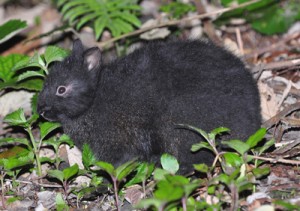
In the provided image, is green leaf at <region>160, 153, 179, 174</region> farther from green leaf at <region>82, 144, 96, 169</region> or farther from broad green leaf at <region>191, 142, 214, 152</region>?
green leaf at <region>82, 144, 96, 169</region>

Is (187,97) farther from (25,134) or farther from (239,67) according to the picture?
(25,134)

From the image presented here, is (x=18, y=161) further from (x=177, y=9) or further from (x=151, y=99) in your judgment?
(x=177, y=9)

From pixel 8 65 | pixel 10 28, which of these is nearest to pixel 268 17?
pixel 10 28

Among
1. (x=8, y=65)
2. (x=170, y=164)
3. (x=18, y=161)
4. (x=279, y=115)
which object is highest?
(x=8, y=65)

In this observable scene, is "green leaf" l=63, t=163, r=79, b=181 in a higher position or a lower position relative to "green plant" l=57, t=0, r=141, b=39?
lower

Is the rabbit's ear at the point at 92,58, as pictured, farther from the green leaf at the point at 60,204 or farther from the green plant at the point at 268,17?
the green plant at the point at 268,17

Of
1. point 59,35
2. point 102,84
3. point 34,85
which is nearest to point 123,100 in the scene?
point 102,84

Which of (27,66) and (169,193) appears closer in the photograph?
(169,193)

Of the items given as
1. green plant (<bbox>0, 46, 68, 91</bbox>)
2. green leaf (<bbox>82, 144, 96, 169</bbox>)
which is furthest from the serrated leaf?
green leaf (<bbox>82, 144, 96, 169</bbox>)
